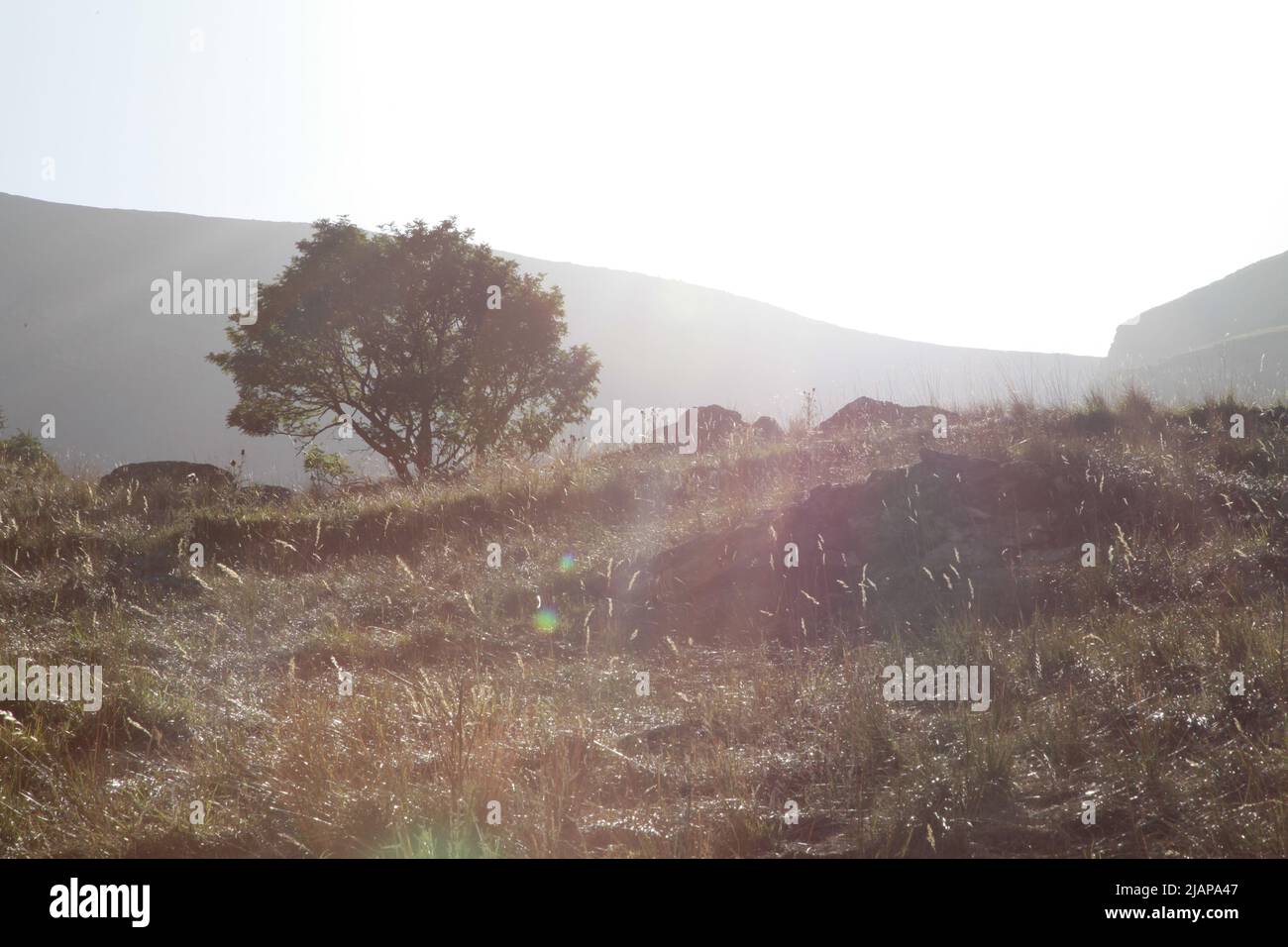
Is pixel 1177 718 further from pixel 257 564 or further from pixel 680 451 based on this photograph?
pixel 680 451

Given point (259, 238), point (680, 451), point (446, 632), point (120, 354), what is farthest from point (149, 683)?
point (259, 238)

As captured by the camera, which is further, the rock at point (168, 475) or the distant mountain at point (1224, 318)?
the distant mountain at point (1224, 318)

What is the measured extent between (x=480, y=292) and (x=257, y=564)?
13.1m

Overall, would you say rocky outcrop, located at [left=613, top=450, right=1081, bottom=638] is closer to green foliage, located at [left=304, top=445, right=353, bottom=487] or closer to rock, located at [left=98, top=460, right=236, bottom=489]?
rock, located at [left=98, top=460, right=236, bottom=489]

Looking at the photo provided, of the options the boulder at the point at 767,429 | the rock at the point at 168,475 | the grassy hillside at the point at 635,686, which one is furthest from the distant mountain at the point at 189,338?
the grassy hillside at the point at 635,686

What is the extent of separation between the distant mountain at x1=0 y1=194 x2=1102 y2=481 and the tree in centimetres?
5175

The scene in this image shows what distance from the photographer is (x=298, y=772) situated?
3.17 meters

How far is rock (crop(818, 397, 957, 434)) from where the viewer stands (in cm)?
1109

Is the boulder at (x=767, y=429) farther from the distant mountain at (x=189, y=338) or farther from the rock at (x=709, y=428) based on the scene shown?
the distant mountain at (x=189, y=338)

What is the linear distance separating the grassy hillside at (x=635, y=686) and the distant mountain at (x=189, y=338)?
6387 centimetres

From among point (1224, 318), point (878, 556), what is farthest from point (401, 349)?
point (1224, 318)

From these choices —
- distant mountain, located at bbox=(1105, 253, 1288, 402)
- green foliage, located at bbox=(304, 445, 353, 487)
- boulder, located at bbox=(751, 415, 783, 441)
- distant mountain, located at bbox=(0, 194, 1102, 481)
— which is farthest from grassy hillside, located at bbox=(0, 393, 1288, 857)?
distant mountain, located at bbox=(1105, 253, 1288, 402)

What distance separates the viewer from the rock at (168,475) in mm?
11477
